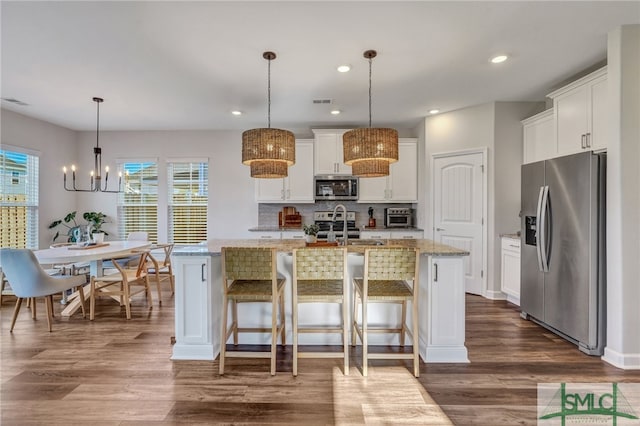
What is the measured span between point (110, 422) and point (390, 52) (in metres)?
3.43

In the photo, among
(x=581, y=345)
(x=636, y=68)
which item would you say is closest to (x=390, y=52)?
(x=636, y=68)

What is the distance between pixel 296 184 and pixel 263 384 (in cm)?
333

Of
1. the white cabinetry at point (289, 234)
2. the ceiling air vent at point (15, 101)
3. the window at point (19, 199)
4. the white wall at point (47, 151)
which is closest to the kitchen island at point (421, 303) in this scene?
the white cabinetry at point (289, 234)

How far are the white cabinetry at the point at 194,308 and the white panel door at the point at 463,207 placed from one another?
11.0 feet

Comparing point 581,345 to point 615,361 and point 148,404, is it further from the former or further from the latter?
point 148,404

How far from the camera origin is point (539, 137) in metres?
3.68

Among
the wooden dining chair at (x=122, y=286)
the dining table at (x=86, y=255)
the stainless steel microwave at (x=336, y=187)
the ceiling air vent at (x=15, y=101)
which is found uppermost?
the ceiling air vent at (x=15, y=101)

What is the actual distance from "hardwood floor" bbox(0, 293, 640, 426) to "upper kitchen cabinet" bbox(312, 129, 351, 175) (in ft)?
9.78

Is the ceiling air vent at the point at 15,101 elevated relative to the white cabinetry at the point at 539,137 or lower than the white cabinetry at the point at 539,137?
elevated

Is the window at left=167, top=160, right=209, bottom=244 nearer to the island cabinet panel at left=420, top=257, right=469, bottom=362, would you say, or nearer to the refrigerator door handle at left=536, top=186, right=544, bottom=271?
the island cabinet panel at left=420, top=257, right=469, bottom=362

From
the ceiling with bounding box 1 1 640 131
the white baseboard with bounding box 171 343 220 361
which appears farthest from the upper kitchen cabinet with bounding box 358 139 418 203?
the white baseboard with bounding box 171 343 220 361

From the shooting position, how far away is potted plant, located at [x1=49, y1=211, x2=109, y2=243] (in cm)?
483

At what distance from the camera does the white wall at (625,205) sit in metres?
2.34

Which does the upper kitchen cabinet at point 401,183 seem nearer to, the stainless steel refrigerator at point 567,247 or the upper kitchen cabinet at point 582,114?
the stainless steel refrigerator at point 567,247
